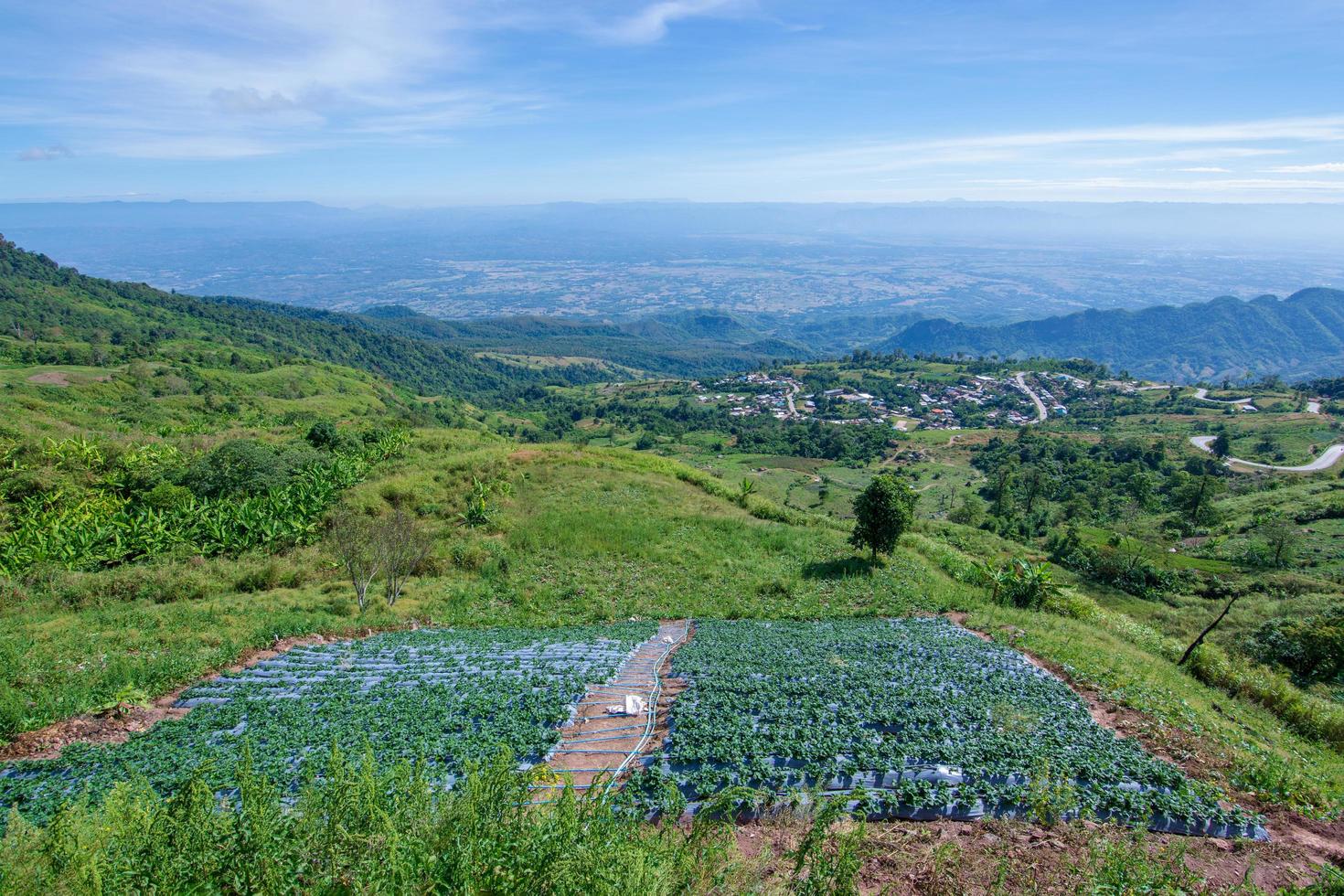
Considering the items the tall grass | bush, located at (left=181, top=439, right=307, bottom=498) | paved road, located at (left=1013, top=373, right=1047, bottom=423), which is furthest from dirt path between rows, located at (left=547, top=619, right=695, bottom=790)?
paved road, located at (left=1013, top=373, right=1047, bottom=423)

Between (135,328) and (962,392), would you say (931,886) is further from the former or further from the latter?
(962,392)

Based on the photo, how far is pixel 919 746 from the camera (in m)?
7.32

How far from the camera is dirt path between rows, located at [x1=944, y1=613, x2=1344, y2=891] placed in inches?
231

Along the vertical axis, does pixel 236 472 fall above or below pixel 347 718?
above

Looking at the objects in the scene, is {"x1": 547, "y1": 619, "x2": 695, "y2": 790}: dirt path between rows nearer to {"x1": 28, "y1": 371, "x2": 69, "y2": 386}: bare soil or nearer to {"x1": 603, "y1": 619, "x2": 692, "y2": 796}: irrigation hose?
{"x1": 603, "y1": 619, "x2": 692, "y2": 796}: irrigation hose

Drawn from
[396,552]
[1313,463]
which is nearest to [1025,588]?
[396,552]

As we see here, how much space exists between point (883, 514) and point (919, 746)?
1173 cm

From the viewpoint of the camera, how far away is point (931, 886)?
17.7 ft

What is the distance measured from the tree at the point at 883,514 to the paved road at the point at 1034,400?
99928 mm

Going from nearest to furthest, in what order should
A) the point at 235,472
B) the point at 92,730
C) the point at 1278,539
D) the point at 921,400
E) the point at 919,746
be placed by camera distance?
the point at 919,746
the point at 92,730
the point at 235,472
the point at 1278,539
the point at 921,400

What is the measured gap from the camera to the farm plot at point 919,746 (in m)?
6.51

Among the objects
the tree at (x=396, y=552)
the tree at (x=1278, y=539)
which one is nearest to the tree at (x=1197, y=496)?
the tree at (x=1278, y=539)

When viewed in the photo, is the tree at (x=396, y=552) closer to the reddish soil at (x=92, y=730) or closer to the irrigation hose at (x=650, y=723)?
the reddish soil at (x=92, y=730)

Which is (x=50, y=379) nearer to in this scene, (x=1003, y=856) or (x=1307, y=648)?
(x=1003, y=856)
